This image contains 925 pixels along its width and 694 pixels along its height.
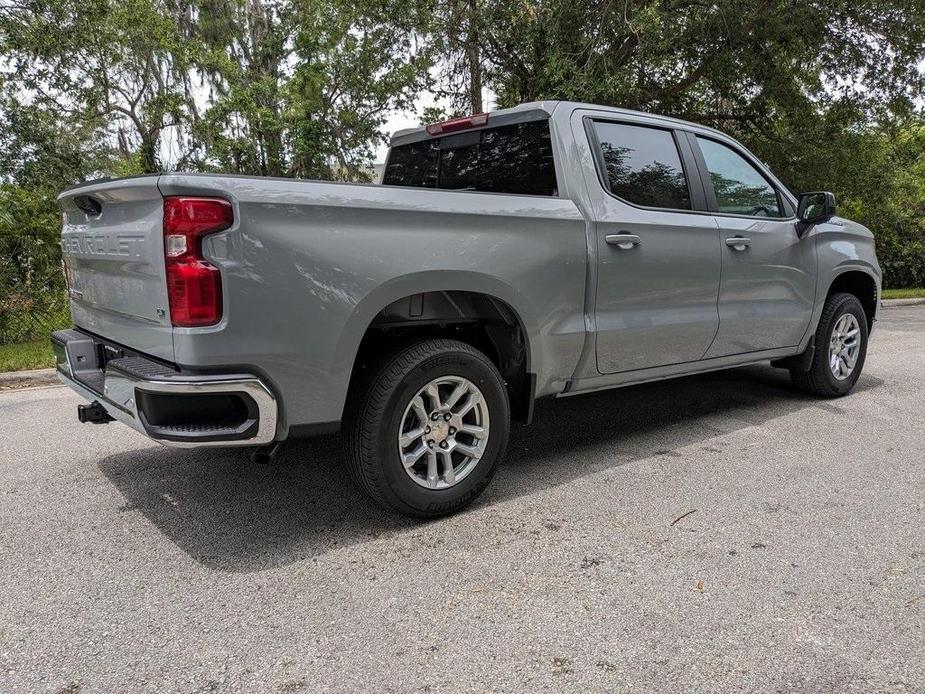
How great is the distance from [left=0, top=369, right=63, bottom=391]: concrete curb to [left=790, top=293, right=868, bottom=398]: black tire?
21.0ft

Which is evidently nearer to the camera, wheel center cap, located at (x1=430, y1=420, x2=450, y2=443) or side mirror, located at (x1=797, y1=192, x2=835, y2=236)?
wheel center cap, located at (x1=430, y1=420, x2=450, y2=443)

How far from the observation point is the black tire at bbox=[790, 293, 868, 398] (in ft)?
18.2

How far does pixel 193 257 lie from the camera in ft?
8.86

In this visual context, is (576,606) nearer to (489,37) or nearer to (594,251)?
(594,251)

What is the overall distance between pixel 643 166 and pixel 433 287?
5.77 ft

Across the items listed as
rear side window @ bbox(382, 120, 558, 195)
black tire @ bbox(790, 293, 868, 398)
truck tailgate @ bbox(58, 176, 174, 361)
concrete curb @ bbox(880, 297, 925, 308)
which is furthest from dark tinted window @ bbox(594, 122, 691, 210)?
concrete curb @ bbox(880, 297, 925, 308)

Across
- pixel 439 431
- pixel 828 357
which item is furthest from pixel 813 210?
pixel 439 431

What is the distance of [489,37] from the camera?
460 inches

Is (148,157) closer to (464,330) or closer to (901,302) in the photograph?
(464,330)

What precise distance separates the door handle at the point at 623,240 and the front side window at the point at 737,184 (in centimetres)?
100

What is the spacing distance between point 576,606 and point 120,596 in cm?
167

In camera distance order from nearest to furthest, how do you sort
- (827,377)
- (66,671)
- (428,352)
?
1. (66,671)
2. (428,352)
3. (827,377)

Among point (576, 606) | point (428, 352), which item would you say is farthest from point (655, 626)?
point (428, 352)

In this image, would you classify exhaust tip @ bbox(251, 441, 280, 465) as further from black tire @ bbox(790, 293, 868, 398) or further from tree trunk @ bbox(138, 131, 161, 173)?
tree trunk @ bbox(138, 131, 161, 173)
